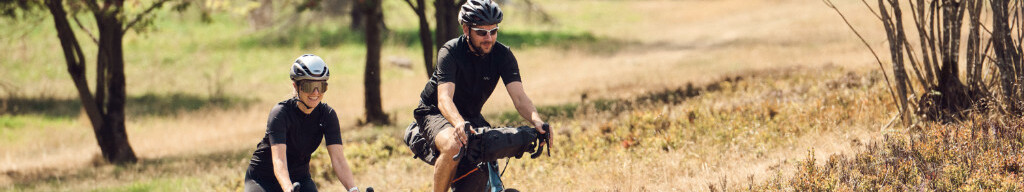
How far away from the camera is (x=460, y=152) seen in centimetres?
558

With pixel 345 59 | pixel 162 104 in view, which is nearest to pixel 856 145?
pixel 162 104

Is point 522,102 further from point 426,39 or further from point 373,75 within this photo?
point 373,75

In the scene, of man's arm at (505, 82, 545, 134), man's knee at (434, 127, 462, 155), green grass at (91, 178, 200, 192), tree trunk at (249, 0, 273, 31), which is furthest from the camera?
tree trunk at (249, 0, 273, 31)

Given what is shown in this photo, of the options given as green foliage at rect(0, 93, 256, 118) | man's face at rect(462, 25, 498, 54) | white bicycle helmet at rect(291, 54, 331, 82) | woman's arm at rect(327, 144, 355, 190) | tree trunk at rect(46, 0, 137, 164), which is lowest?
green foliage at rect(0, 93, 256, 118)

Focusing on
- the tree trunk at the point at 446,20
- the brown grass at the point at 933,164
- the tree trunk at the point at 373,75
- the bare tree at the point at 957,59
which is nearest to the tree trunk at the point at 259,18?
the tree trunk at the point at 373,75

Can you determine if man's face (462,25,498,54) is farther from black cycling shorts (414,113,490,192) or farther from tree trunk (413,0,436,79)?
tree trunk (413,0,436,79)

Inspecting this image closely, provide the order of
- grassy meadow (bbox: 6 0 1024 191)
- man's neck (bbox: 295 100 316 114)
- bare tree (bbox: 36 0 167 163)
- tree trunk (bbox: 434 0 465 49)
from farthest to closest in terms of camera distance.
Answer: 1. bare tree (bbox: 36 0 167 163)
2. tree trunk (bbox: 434 0 465 49)
3. grassy meadow (bbox: 6 0 1024 191)
4. man's neck (bbox: 295 100 316 114)

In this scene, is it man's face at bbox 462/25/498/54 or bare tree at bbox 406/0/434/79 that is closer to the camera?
man's face at bbox 462/25/498/54

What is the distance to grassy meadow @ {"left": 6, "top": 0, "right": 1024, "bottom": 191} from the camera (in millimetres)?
7758

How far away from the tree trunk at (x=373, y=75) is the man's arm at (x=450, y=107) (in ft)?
39.2

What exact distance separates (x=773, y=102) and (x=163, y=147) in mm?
11996

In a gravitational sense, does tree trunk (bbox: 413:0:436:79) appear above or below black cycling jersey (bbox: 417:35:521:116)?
below

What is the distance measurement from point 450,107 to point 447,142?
0.22 m

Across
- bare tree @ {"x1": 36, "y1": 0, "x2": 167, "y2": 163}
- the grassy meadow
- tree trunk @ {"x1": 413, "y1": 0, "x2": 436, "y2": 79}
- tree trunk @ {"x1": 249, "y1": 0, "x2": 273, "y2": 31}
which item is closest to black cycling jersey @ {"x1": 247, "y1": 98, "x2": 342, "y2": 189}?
the grassy meadow
